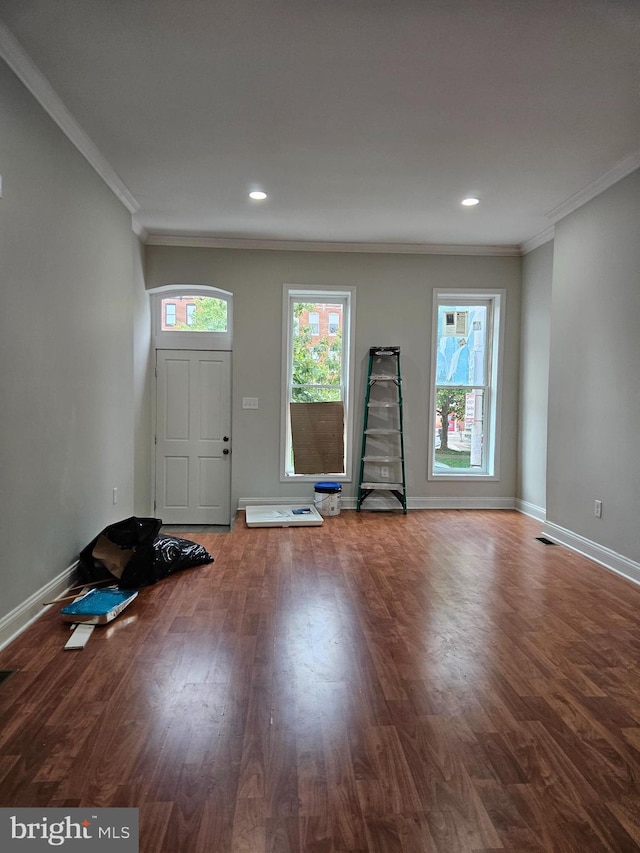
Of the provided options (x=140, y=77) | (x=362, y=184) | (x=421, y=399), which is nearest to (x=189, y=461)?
(x=421, y=399)

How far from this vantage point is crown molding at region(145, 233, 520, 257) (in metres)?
→ 5.70

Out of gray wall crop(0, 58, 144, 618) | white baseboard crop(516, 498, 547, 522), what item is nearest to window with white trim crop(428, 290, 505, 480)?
white baseboard crop(516, 498, 547, 522)

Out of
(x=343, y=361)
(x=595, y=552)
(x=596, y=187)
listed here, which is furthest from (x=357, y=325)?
(x=595, y=552)

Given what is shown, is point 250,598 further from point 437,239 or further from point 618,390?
point 437,239

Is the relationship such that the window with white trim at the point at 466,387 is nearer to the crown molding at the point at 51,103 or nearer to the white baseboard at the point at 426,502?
the white baseboard at the point at 426,502

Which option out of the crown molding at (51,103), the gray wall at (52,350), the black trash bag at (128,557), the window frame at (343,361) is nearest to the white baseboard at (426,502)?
the window frame at (343,361)

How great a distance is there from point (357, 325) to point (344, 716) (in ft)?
14.7

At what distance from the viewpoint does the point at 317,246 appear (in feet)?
19.2

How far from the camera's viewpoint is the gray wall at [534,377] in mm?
5484

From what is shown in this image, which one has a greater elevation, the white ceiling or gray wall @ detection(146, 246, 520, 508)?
the white ceiling

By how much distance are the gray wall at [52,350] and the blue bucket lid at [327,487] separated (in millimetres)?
2147
